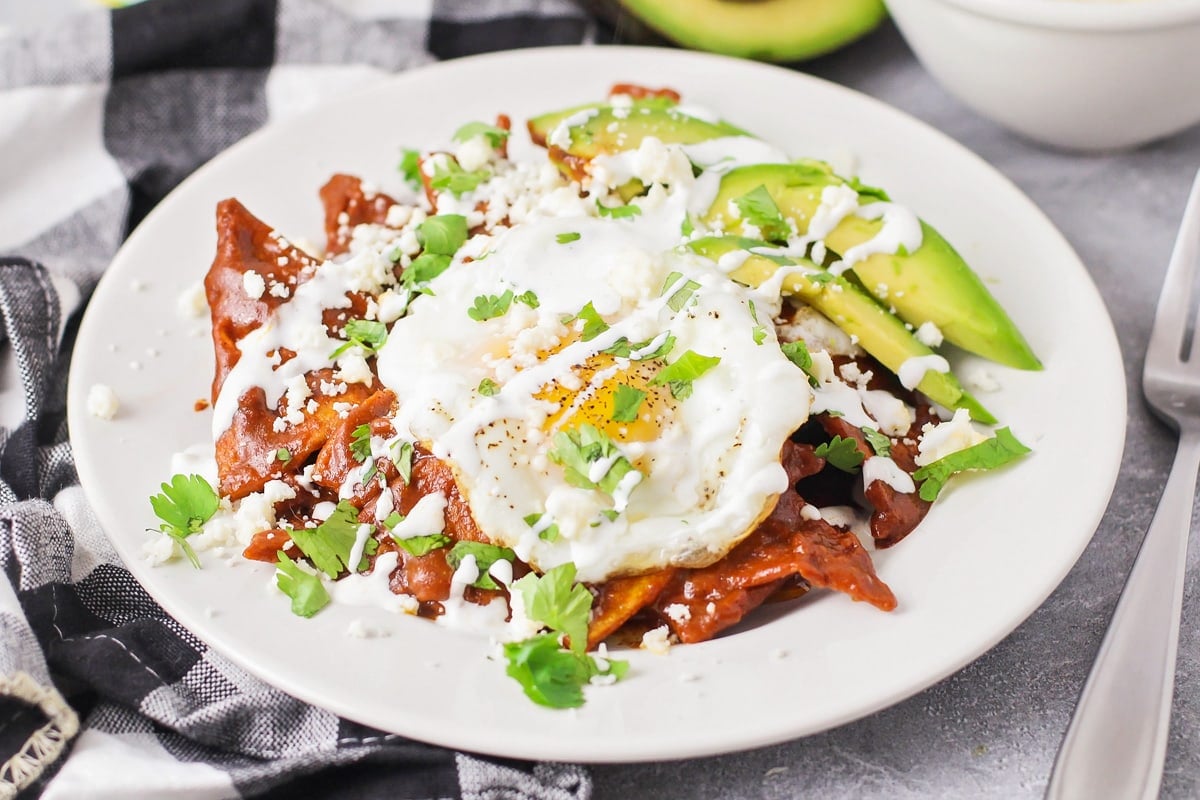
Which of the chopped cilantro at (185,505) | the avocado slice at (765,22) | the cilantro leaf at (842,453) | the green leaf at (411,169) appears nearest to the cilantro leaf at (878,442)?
the cilantro leaf at (842,453)

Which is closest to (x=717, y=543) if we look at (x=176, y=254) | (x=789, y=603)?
(x=789, y=603)

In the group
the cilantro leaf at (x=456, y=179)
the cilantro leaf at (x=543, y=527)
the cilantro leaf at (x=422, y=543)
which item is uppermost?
the cilantro leaf at (x=456, y=179)

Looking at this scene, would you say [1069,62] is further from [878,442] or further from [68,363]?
[68,363]

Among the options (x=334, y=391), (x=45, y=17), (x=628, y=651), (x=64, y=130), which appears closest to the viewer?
(x=628, y=651)

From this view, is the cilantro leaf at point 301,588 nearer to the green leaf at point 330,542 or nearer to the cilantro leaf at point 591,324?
the green leaf at point 330,542

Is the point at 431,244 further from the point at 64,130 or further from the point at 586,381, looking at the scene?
the point at 64,130
